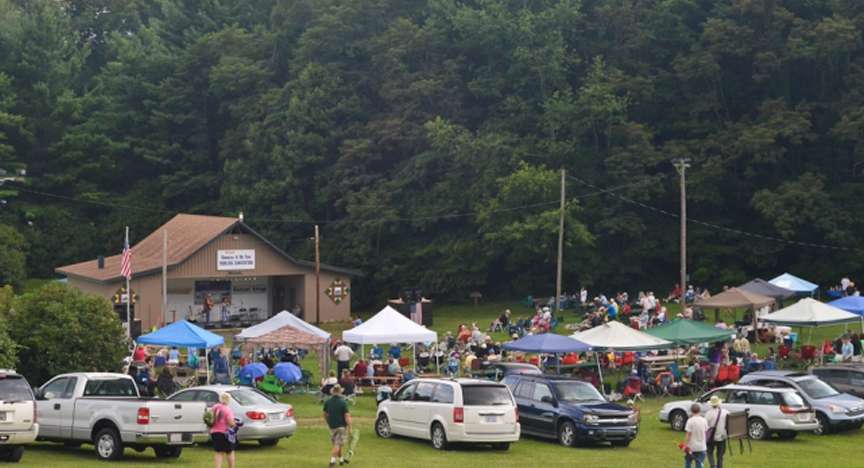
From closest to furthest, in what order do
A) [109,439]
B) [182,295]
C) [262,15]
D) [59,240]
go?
[109,439]
[182,295]
[59,240]
[262,15]

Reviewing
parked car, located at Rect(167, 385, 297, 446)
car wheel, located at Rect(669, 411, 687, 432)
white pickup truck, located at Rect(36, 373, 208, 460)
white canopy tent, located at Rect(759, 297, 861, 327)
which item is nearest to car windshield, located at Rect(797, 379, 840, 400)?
car wheel, located at Rect(669, 411, 687, 432)

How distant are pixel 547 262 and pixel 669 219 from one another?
726 centimetres

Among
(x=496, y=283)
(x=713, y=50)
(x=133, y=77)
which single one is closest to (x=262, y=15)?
(x=133, y=77)

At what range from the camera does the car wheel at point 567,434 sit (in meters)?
27.1

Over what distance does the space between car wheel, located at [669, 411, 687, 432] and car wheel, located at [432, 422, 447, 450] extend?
21.5ft

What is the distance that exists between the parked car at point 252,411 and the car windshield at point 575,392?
5.63 m

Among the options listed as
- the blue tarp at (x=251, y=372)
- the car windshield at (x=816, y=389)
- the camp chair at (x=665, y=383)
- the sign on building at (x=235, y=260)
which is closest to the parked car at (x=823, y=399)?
the car windshield at (x=816, y=389)

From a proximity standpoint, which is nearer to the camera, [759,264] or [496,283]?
[759,264]

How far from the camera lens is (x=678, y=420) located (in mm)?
30016

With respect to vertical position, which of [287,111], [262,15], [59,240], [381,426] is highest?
[262,15]

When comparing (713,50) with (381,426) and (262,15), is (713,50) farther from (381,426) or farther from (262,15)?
(381,426)

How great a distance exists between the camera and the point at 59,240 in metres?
84.8

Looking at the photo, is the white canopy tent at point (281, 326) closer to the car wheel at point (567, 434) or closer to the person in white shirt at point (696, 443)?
the car wheel at point (567, 434)

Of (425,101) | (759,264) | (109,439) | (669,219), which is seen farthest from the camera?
(425,101)
